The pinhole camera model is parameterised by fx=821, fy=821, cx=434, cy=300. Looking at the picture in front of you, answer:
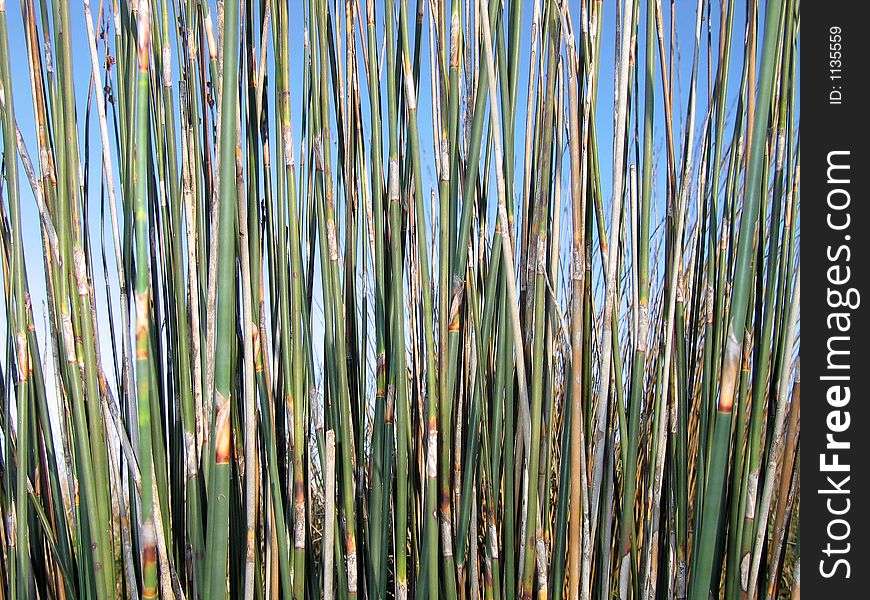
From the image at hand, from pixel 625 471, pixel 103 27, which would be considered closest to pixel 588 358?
pixel 625 471

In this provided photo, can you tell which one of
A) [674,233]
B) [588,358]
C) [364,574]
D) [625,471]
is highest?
[674,233]

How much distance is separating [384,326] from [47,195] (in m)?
0.43

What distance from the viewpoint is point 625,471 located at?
930 mm

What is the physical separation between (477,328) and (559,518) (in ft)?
0.83

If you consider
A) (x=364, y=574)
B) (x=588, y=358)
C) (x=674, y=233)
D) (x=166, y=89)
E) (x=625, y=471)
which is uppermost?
(x=166, y=89)

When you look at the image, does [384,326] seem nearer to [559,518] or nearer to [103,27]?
[559,518]

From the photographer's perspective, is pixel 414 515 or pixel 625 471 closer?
pixel 625 471

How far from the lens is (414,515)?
107 centimetres

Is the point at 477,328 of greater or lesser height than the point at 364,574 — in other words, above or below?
above
